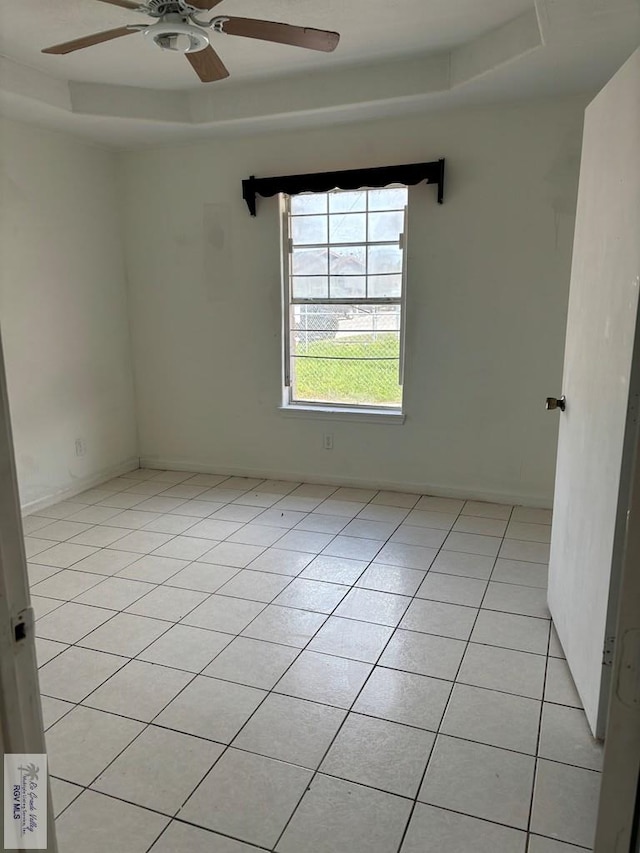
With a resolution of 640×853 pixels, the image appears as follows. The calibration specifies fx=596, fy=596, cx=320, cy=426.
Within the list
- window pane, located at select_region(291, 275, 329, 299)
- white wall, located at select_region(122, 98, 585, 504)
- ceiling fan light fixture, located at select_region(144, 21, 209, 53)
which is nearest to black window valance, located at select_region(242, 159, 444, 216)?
white wall, located at select_region(122, 98, 585, 504)

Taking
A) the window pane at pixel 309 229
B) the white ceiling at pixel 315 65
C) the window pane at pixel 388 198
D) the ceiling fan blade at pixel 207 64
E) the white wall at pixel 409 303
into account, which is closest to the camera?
the ceiling fan blade at pixel 207 64

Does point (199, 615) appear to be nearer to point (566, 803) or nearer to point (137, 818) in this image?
point (137, 818)

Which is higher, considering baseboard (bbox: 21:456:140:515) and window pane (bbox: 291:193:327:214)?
window pane (bbox: 291:193:327:214)

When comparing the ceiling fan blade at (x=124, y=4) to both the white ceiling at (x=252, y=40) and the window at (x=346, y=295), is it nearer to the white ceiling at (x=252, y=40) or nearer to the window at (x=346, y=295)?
the white ceiling at (x=252, y=40)

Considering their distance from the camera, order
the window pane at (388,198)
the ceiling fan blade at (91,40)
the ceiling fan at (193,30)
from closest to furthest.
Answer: the ceiling fan at (193,30) → the ceiling fan blade at (91,40) → the window pane at (388,198)

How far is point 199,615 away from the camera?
259 centimetres

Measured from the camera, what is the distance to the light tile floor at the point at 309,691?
1.57 metres

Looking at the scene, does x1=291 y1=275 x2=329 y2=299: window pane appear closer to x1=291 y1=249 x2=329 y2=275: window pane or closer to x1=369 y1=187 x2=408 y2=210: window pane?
x1=291 y1=249 x2=329 y2=275: window pane

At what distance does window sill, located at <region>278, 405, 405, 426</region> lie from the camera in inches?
161

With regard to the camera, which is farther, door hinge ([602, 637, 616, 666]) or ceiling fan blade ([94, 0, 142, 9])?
ceiling fan blade ([94, 0, 142, 9])

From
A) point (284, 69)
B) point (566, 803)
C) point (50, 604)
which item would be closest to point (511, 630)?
point (566, 803)

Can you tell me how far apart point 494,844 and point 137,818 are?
924mm

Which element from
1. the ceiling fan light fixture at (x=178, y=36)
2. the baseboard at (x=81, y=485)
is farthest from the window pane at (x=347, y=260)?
the baseboard at (x=81, y=485)

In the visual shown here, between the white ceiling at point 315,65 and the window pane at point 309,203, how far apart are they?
44 centimetres
